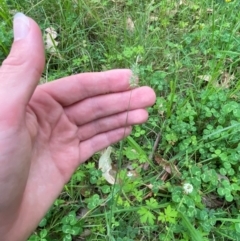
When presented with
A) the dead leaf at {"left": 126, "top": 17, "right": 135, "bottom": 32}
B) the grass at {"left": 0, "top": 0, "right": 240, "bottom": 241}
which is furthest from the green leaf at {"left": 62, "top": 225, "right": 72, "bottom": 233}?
the dead leaf at {"left": 126, "top": 17, "right": 135, "bottom": 32}

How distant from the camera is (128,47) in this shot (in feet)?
7.43

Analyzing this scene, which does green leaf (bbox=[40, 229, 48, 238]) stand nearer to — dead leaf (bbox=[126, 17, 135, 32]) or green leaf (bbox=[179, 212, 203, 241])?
green leaf (bbox=[179, 212, 203, 241])

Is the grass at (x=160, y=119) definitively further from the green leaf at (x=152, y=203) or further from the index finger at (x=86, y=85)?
the index finger at (x=86, y=85)

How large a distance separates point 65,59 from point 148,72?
18.1 inches

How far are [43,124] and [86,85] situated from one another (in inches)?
9.8

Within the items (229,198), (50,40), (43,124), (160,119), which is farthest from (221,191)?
(50,40)

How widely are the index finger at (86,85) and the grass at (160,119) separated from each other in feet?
0.38

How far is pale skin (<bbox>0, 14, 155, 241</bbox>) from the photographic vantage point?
1403 mm

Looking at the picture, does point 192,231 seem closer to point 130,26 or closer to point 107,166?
point 107,166

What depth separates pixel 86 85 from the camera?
6.05ft

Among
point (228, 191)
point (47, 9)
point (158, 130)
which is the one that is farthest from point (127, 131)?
point (47, 9)

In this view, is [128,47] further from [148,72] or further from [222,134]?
[222,134]

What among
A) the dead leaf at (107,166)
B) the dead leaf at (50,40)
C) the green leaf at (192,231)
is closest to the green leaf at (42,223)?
the dead leaf at (107,166)

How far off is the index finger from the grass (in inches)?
4.6
